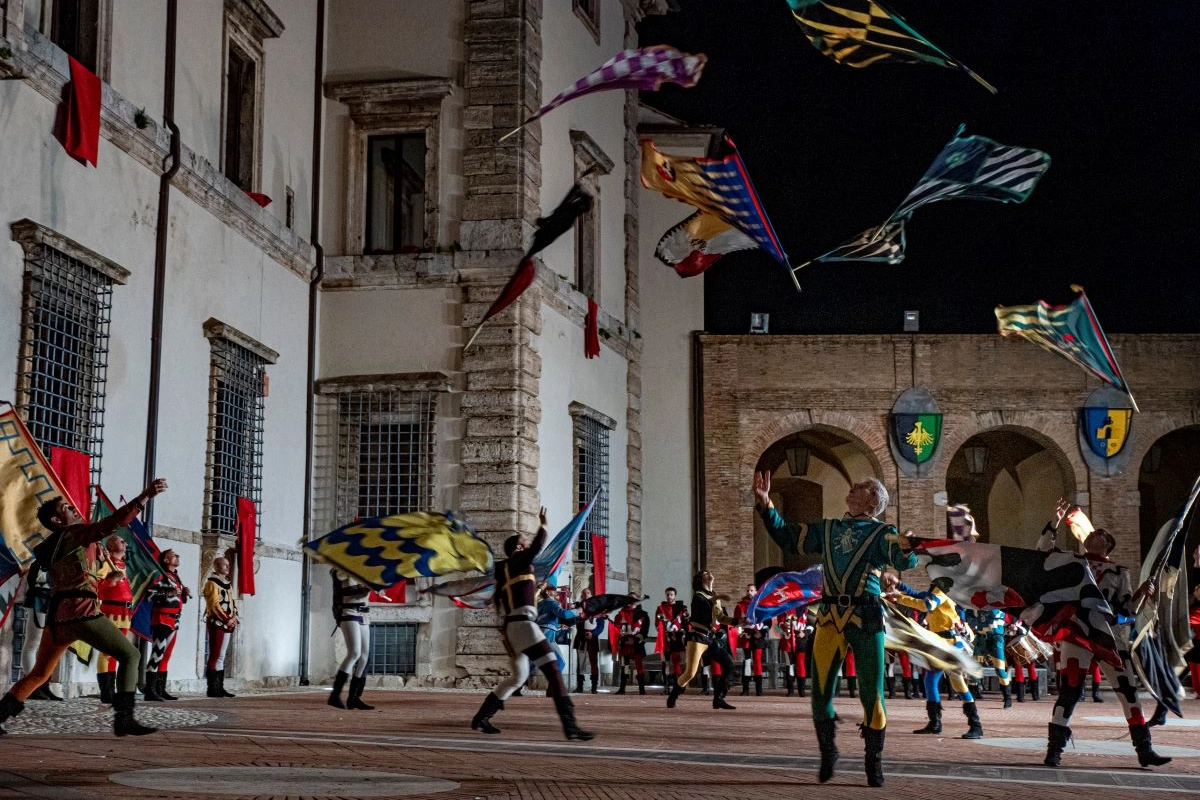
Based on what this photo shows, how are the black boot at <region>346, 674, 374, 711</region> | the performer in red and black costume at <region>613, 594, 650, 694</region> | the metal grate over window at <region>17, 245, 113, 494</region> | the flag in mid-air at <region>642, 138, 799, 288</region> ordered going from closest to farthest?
the flag in mid-air at <region>642, 138, 799, 288</region>, the metal grate over window at <region>17, 245, 113, 494</region>, the black boot at <region>346, 674, 374, 711</region>, the performer in red and black costume at <region>613, 594, 650, 694</region>

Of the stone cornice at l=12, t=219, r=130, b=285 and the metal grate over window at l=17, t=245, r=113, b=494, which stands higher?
the stone cornice at l=12, t=219, r=130, b=285

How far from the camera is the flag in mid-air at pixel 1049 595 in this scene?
10.4 metres

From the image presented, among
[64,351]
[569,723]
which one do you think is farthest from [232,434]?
[569,723]

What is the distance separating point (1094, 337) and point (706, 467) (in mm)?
15237

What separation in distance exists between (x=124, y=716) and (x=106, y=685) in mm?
4203

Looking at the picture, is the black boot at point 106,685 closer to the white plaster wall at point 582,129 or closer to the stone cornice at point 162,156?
the stone cornice at point 162,156

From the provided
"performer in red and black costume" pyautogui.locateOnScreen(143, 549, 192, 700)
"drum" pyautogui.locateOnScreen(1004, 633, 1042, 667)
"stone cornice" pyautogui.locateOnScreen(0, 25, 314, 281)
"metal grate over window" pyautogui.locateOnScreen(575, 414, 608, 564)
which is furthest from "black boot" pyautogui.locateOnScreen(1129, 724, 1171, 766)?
"metal grate over window" pyautogui.locateOnScreen(575, 414, 608, 564)

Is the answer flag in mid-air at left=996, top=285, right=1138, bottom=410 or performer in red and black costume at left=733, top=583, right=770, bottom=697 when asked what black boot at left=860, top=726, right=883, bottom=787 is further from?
performer in red and black costume at left=733, top=583, right=770, bottom=697

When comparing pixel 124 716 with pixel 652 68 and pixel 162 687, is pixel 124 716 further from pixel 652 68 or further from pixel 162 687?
pixel 652 68

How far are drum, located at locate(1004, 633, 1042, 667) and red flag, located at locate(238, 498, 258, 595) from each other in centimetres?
1275

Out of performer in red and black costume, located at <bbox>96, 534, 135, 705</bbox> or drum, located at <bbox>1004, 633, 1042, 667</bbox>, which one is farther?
drum, located at <bbox>1004, 633, 1042, 667</bbox>

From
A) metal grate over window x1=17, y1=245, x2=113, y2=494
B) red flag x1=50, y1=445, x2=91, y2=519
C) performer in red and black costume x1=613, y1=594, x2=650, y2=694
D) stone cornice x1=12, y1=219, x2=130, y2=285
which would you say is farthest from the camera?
performer in red and black costume x1=613, y1=594, x2=650, y2=694

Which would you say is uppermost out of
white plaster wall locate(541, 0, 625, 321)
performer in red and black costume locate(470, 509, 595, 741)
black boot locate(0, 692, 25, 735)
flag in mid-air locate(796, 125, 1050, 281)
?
white plaster wall locate(541, 0, 625, 321)

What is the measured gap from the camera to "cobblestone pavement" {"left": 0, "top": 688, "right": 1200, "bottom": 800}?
25.0 feet
